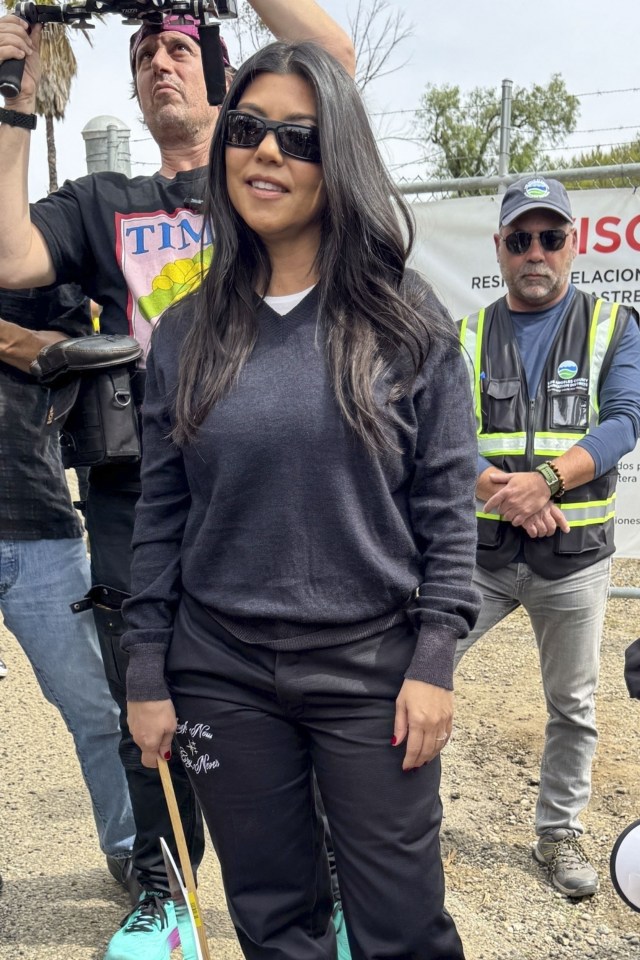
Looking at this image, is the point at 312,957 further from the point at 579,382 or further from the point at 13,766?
the point at 13,766

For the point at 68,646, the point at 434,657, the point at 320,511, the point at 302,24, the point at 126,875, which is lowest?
the point at 126,875

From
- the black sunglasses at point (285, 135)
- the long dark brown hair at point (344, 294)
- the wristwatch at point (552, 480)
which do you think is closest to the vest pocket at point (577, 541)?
the wristwatch at point (552, 480)

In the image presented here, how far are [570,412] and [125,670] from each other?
1.71 m

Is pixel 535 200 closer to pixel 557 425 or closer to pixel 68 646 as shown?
pixel 557 425

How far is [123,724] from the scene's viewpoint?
2953 millimetres

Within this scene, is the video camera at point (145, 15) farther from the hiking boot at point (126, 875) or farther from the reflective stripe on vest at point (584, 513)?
the hiking boot at point (126, 875)

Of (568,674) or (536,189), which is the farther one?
(536,189)

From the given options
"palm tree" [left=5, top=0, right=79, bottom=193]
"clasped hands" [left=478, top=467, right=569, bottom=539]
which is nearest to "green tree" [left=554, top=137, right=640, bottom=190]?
Answer: "clasped hands" [left=478, top=467, right=569, bottom=539]

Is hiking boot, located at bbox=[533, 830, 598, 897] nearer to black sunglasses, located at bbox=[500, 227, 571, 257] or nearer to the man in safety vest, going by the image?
the man in safety vest

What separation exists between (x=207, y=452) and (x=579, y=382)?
1842mm

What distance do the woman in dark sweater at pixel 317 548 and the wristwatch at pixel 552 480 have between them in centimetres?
135

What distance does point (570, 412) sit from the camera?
11.5ft

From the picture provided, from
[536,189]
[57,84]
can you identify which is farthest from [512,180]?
[57,84]

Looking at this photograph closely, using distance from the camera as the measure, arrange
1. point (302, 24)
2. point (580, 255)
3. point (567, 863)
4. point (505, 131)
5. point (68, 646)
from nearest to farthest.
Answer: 1. point (302, 24)
2. point (68, 646)
3. point (567, 863)
4. point (580, 255)
5. point (505, 131)
